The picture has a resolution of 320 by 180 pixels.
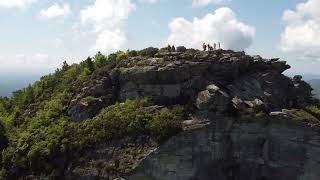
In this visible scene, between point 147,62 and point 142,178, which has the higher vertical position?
point 147,62

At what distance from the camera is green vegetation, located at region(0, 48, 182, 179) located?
159 feet

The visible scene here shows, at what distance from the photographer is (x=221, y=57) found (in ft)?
177

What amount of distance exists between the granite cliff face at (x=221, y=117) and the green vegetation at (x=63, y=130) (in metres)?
1.35

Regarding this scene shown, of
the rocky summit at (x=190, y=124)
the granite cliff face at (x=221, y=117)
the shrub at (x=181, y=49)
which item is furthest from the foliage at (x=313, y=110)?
the shrub at (x=181, y=49)

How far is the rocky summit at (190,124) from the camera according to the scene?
4591cm

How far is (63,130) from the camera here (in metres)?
51.2

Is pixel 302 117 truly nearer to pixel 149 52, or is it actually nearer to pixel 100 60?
pixel 149 52

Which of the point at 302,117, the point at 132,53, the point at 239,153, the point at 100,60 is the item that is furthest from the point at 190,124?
the point at 100,60

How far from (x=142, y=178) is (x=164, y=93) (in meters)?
10.2

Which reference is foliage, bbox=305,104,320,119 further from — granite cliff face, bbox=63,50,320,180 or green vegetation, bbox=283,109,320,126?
green vegetation, bbox=283,109,320,126

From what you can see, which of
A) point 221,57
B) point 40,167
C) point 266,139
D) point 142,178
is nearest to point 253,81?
point 221,57

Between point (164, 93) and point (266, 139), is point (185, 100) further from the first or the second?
point (266, 139)

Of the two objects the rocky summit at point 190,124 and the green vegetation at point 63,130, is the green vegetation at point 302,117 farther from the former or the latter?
the green vegetation at point 63,130

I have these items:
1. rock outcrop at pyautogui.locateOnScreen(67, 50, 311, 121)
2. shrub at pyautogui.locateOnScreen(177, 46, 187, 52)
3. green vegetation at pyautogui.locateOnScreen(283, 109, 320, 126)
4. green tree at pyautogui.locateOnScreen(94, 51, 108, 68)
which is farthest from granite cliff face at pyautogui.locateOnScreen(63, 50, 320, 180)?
green tree at pyautogui.locateOnScreen(94, 51, 108, 68)
